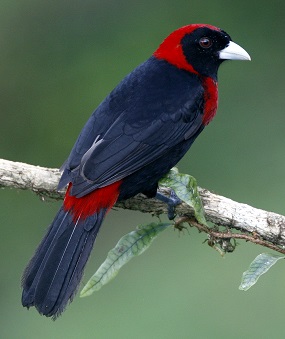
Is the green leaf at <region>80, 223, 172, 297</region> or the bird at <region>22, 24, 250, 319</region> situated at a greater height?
the bird at <region>22, 24, 250, 319</region>

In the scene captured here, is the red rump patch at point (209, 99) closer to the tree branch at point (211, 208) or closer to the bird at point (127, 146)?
the bird at point (127, 146)

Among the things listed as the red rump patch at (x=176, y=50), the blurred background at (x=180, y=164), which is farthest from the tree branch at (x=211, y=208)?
the blurred background at (x=180, y=164)

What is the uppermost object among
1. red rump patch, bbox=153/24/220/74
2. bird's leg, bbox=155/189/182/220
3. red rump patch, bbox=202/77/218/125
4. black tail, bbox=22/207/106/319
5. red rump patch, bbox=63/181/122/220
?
red rump patch, bbox=153/24/220/74

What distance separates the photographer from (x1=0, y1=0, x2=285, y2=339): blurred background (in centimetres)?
631

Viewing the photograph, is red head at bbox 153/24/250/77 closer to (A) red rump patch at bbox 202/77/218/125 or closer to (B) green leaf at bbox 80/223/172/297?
(A) red rump patch at bbox 202/77/218/125

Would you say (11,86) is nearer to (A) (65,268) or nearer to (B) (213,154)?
(B) (213,154)

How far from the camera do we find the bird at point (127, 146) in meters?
4.55

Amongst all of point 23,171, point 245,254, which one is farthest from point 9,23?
point 23,171

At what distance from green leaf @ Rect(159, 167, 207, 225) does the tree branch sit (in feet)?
0.34

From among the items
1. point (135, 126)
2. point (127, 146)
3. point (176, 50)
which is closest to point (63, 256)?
point (127, 146)

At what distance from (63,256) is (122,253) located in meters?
0.30

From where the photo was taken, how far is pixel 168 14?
8.32 m

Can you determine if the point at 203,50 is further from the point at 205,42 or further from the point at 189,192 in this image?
the point at 189,192

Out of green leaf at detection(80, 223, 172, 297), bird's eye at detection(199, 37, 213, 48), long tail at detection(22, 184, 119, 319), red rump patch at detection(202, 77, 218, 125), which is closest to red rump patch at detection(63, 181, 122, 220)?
long tail at detection(22, 184, 119, 319)
